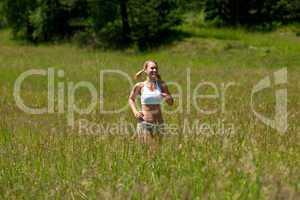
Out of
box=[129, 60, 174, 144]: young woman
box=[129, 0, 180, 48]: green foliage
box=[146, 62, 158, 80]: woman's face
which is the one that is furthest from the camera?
box=[129, 0, 180, 48]: green foliage

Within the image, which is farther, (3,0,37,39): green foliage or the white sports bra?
(3,0,37,39): green foliage

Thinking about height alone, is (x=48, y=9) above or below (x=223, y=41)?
above

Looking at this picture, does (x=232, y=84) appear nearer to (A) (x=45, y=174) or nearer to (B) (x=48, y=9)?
(A) (x=45, y=174)

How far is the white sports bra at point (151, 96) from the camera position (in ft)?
25.9

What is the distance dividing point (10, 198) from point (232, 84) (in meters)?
14.6

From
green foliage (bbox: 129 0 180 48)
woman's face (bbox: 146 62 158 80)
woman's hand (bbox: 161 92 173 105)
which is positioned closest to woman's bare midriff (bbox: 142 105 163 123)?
woman's hand (bbox: 161 92 173 105)

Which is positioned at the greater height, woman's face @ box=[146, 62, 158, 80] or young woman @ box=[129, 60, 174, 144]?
woman's face @ box=[146, 62, 158, 80]

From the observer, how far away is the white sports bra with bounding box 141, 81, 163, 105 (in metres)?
7.90

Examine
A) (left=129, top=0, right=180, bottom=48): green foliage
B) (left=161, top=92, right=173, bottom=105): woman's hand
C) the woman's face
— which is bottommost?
(left=161, top=92, right=173, bottom=105): woman's hand

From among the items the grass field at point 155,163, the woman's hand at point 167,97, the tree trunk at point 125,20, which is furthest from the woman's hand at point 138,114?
the tree trunk at point 125,20

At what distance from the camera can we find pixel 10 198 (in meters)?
4.57

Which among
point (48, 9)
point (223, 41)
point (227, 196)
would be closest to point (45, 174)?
point (227, 196)

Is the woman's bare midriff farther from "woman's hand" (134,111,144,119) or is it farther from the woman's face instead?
the woman's face

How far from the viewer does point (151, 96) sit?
7.94 metres
